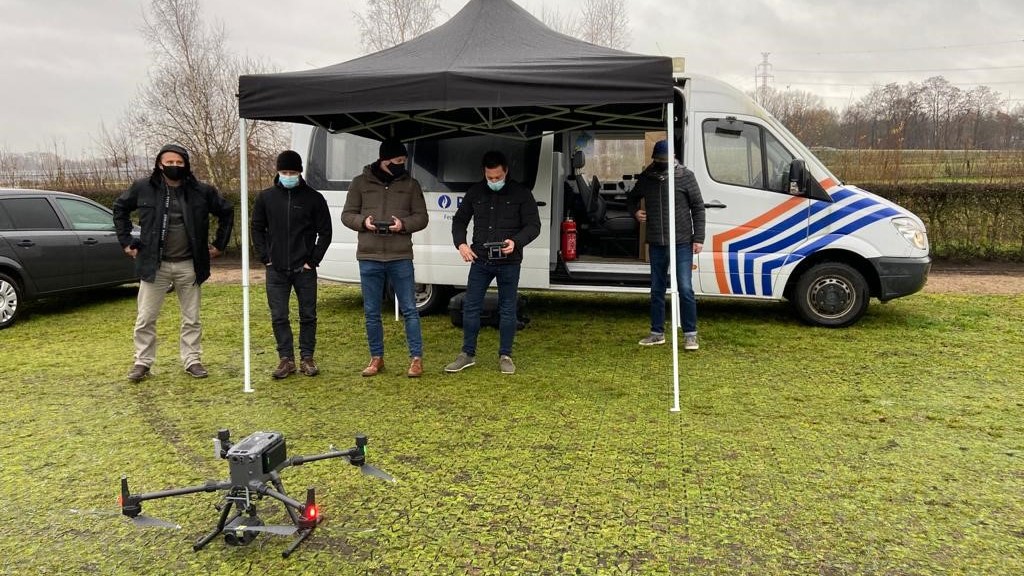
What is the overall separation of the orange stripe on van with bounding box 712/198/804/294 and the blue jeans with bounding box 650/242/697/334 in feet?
2.71

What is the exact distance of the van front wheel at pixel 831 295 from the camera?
6625 millimetres

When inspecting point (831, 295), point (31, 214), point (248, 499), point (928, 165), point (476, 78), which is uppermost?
point (928, 165)

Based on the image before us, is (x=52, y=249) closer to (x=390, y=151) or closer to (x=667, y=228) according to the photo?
(x=390, y=151)

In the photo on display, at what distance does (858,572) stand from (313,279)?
4.07m

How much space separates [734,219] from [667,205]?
1133 millimetres

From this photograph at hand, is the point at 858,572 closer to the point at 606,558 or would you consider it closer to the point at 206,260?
the point at 606,558

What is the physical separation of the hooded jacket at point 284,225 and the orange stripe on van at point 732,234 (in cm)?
383

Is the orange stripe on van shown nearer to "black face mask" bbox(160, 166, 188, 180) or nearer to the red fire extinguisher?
the red fire extinguisher

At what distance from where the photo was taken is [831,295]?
669 cm

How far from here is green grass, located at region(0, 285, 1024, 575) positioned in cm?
277

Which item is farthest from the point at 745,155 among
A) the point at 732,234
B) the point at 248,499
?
the point at 248,499

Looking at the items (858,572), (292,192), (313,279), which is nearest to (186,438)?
(313,279)

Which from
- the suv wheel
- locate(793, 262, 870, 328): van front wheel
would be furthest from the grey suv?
locate(793, 262, 870, 328): van front wheel

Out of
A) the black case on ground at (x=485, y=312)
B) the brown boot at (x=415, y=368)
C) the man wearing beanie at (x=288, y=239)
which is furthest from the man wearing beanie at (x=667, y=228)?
the man wearing beanie at (x=288, y=239)
